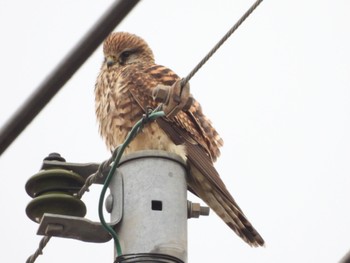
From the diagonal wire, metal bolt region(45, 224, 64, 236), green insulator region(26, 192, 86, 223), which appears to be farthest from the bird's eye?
the diagonal wire

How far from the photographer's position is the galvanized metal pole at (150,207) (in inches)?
148

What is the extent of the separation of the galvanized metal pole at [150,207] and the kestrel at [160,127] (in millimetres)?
1934

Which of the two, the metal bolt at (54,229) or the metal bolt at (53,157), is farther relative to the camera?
the metal bolt at (53,157)

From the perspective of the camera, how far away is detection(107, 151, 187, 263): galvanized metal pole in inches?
148

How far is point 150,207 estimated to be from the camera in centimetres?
386

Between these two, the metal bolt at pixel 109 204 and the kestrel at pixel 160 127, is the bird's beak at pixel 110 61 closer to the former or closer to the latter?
the kestrel at pixel 160 127

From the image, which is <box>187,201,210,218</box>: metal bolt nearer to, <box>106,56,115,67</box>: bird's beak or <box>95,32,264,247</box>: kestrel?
<box>95,32,264,247</box>: kestrel

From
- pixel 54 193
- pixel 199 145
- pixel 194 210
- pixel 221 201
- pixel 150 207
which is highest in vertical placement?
pixel 199 145

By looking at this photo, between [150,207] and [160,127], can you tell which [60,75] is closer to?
[150,207]

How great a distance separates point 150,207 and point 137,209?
57 mm

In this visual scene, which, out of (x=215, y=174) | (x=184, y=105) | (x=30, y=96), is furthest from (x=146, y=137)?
(x=30, y=96)

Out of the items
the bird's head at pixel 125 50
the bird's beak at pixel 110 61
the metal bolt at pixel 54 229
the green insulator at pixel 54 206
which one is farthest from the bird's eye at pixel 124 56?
the metal bolt at pixel 54 229

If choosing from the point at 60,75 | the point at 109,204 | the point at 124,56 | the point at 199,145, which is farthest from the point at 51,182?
the point at 124,56

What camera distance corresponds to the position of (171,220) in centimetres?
384
